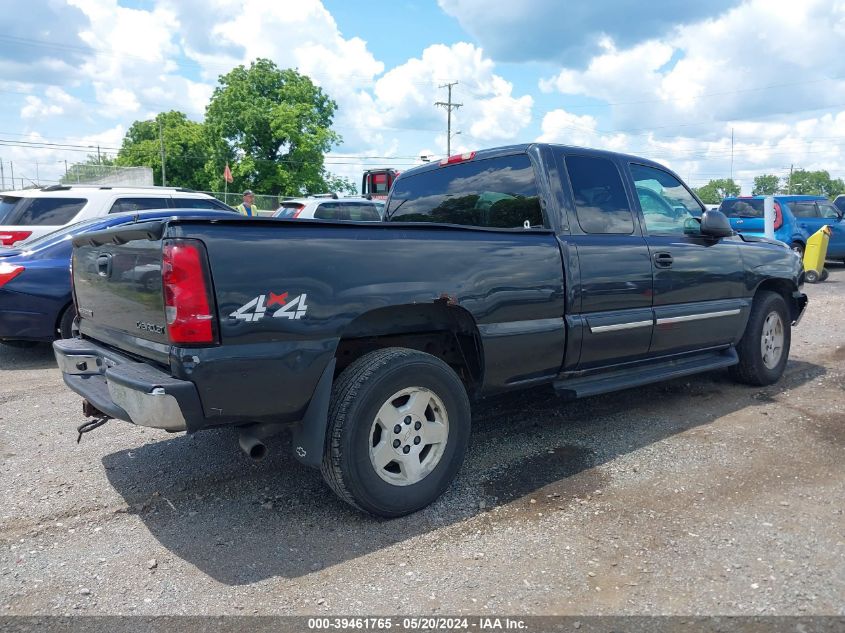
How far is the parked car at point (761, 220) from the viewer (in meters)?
16.1

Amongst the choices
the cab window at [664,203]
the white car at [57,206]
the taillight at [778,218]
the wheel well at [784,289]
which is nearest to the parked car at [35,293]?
the white car at [57,206]

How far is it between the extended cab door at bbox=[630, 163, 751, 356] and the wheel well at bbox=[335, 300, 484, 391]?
1.57 meters

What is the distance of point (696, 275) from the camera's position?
5027 mm

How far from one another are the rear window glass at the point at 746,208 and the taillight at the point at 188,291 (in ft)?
52.5

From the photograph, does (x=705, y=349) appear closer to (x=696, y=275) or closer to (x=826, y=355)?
(x=696, y=275)

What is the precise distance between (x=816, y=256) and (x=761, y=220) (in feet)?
6.12

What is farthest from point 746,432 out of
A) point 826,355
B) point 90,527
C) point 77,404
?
point 77,404

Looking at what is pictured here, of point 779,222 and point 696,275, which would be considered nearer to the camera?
point 696,275

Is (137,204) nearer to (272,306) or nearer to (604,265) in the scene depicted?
(604,265)

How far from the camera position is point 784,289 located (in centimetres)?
613

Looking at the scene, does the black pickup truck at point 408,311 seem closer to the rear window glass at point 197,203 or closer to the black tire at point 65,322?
the black tire at point 65,322

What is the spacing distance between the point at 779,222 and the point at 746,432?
13411mm

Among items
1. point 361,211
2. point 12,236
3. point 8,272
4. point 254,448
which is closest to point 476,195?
point 254,448

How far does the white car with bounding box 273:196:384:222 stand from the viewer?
13.1 m
